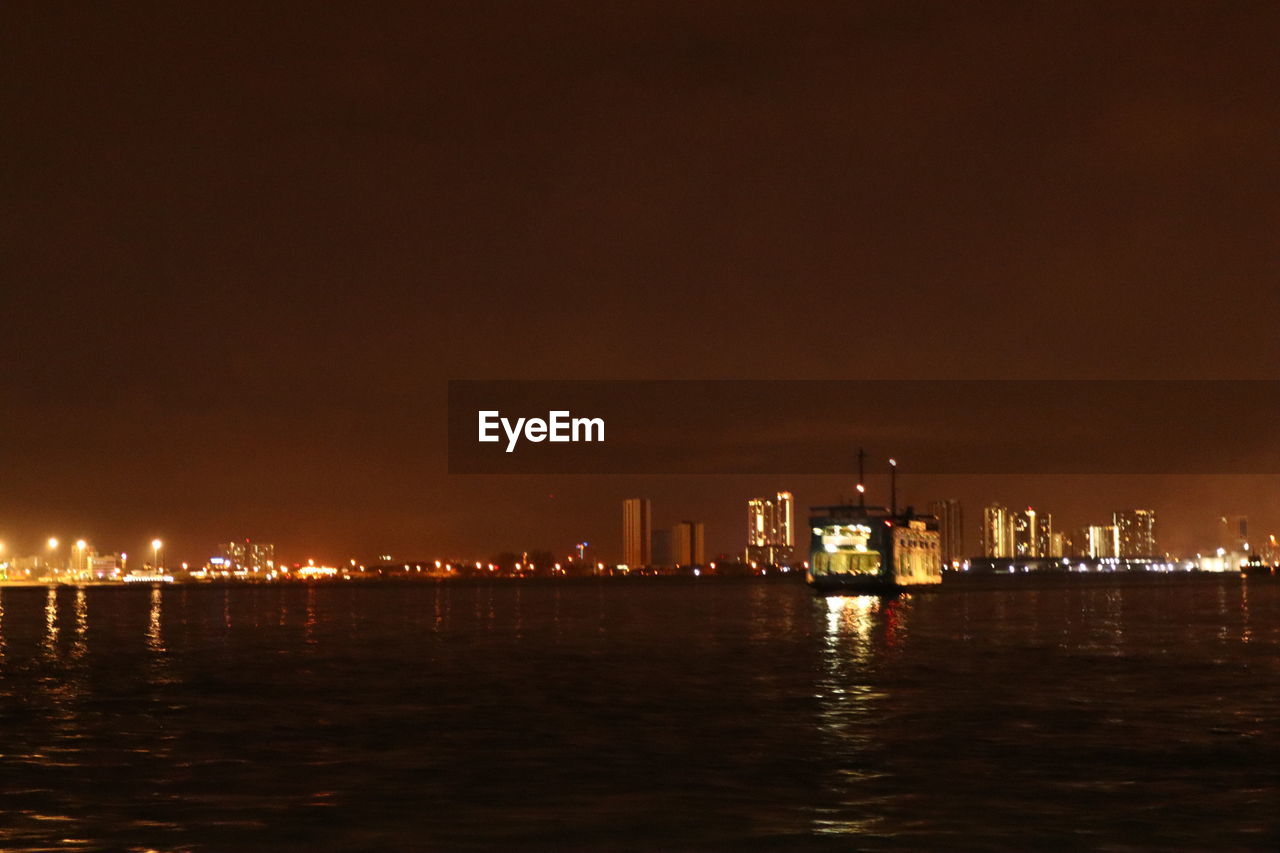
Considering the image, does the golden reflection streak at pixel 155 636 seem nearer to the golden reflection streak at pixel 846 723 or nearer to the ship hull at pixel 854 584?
the golden reflection streak at pixel 846 723

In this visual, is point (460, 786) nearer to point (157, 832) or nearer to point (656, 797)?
point (656, 797)

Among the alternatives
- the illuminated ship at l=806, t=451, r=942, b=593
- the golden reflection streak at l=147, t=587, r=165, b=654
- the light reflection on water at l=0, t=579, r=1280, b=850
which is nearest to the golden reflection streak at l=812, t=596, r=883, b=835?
the light reflection on water at l=0, t=579, r=1280, b=850

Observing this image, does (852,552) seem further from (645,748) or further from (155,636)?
(645,748)

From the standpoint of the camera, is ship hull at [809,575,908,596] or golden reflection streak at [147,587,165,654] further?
ship hull at [809,575,908,596]

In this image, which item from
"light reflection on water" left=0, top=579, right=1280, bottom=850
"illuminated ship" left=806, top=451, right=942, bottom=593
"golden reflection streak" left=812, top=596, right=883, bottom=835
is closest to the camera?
"light reflection on water" left=0, top=579, right=1280, bottom=850

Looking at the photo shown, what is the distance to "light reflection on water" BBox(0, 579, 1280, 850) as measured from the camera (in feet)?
55.4

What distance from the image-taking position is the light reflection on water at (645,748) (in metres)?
16.9

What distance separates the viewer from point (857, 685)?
36406 mm

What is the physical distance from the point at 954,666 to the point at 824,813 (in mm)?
26041

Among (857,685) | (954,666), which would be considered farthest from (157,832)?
(954,666)

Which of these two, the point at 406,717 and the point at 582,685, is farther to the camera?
the point at 582,685

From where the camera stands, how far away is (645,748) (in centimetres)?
2419

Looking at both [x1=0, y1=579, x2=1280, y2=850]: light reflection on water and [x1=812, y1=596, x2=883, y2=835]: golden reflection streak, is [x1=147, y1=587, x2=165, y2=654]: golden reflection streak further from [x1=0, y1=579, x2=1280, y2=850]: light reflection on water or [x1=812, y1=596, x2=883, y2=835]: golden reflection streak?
[x1=812, y1=596, x2=883, y2=835]: golden reflection streak

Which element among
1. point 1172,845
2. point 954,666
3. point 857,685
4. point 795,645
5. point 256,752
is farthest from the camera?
point 795,645
